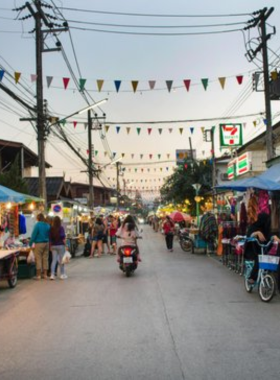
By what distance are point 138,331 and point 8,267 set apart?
554 centimetres

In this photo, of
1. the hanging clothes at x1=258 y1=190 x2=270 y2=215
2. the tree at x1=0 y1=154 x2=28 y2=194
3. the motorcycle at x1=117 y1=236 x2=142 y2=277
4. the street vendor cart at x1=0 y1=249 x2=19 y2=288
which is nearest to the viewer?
the street vendor cart at x1=0 y1=249 x2=19 y2=288

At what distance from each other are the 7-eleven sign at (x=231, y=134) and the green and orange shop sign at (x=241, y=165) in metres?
1.14

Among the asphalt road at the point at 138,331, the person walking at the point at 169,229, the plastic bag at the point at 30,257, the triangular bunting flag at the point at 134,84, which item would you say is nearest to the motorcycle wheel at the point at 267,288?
the asphalt road at the point at 138,331

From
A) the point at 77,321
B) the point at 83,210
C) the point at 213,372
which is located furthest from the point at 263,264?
the point at 83,210

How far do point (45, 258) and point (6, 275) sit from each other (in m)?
1.89

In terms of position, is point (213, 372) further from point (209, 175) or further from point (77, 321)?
point (209, 175)

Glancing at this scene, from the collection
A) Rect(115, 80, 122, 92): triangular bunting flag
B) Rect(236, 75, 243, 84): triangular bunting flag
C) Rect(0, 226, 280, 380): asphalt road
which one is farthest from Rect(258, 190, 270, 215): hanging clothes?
Rect(115, 80, 122, 92): triangular bunting flag

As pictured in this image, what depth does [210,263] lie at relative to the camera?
55.3ft

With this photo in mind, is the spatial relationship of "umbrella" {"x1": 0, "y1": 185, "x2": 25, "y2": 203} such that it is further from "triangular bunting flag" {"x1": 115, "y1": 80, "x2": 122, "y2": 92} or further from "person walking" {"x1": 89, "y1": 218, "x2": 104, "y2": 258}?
"person walking" {"x1": 89, "y1": 218, "x2": 104, "y2": 258}

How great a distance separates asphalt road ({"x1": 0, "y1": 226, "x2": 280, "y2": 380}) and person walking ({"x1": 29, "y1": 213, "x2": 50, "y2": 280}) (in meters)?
1.06

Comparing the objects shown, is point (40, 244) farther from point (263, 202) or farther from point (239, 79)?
point (239, 79)

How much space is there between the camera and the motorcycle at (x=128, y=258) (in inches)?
504

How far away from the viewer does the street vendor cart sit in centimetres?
1098

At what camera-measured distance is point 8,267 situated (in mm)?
11242
